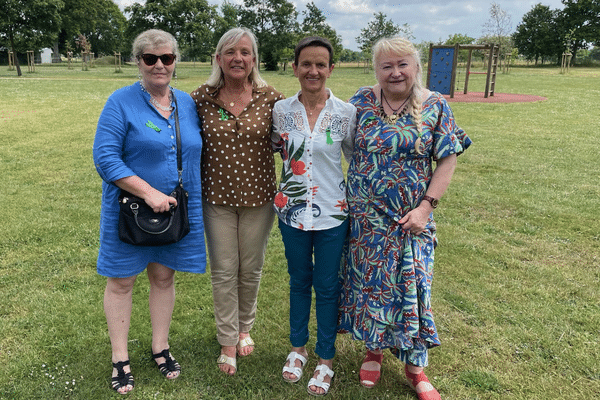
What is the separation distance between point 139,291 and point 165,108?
2135mm

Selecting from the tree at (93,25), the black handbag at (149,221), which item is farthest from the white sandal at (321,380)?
the tree at (93,25)

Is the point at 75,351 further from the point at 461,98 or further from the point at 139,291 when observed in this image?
the point at 461,98

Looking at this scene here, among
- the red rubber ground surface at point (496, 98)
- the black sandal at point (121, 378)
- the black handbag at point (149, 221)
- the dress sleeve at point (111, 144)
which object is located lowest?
the black sandal at point (121, 378)

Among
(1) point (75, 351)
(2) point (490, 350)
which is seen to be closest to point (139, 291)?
(1) point (75, 351)

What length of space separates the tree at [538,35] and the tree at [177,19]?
143 ft

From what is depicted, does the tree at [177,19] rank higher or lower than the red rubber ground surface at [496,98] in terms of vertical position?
higher

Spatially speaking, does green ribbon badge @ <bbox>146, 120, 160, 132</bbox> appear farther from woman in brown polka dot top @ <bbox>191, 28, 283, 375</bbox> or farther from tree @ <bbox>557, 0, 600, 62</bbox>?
tree @ <bbox>557, 0, 600, 62</bbox>

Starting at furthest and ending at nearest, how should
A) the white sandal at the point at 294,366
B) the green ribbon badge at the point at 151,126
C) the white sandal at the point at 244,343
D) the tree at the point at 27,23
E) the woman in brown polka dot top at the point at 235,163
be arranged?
the tree at the point at 27,23, the white sandal at the point at 244,343, the white sandal at the point at 294,366, the woman in brown polka dot top at the point at 235,163, the green ribbon badge at the point at 151,126

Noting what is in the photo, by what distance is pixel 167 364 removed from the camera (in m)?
3.01

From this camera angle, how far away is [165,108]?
2.62 m

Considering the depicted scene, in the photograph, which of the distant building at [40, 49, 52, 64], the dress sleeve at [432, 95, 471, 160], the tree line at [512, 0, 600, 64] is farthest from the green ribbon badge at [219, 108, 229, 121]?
the distant building at [40, 49, 52, 64]

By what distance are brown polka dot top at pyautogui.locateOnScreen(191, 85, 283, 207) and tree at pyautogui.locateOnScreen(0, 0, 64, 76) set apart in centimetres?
3659

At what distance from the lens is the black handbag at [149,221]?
245 cm

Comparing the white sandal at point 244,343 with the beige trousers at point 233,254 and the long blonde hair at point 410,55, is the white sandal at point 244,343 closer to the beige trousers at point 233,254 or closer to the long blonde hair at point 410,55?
the beige trousers at point 233,254
